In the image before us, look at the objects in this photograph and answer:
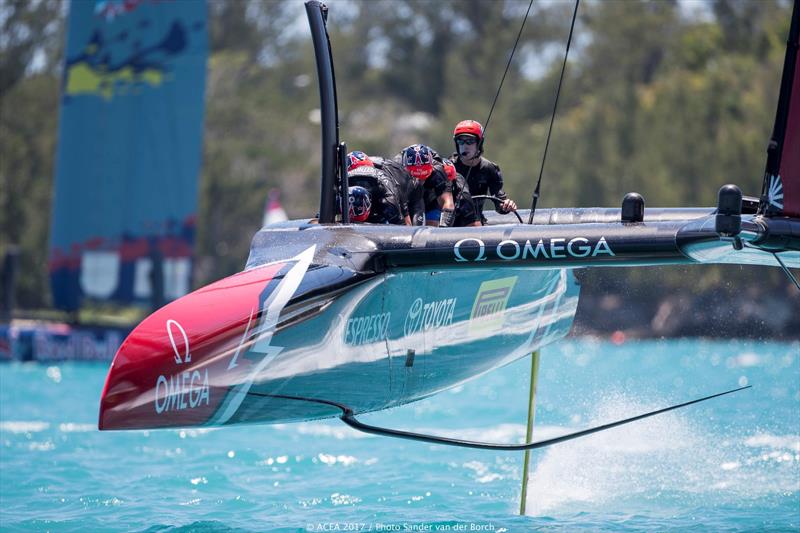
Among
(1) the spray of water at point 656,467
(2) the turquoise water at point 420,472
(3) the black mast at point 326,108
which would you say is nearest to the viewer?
Answer: (3) the black mast at point 326,108

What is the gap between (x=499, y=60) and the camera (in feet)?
103

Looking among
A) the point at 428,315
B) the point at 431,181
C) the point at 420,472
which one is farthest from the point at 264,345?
the point at 420,472

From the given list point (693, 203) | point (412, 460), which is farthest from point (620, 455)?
point (693, 203)

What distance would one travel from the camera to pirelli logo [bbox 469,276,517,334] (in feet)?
22.9

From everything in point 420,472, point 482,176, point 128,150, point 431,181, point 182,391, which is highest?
point 128,150

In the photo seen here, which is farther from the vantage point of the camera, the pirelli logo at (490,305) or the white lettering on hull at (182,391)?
the pirelli logo at (490,305)

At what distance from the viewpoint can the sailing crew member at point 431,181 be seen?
7.01 metres

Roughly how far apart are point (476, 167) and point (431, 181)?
0.67m

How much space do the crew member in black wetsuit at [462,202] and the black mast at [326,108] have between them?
4.53 feet

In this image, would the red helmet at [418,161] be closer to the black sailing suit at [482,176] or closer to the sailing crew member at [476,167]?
the sailing crew member at [476,167]

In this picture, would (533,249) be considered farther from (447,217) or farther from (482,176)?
(482,176)

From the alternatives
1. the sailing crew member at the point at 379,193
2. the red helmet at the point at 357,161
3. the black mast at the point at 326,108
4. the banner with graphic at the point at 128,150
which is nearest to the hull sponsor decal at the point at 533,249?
the black mast at the point at 326,108

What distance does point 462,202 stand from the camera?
290 inches

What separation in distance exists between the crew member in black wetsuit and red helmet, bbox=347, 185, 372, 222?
3.48 feet
